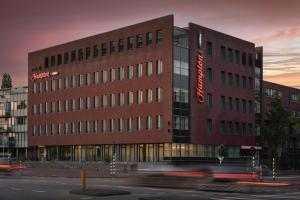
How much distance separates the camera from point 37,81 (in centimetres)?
10631

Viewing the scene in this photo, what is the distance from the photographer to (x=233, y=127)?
91.1 meters

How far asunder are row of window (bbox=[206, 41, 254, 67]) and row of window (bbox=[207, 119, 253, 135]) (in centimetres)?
941

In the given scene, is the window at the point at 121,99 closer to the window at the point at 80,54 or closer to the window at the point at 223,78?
the window at the point at 80,54

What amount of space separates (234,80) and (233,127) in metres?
7.19

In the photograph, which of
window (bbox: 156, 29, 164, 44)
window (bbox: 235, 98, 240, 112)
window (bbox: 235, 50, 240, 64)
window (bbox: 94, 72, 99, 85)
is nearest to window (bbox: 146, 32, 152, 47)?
window (bbox: 156, 29, 164, 44)

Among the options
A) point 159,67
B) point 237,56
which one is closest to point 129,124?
point 159,67

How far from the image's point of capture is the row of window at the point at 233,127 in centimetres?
8600

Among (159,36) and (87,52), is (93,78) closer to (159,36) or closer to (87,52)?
(87,52)

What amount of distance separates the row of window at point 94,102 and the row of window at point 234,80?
9.17 m

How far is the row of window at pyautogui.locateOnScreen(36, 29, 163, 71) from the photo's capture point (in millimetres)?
82938

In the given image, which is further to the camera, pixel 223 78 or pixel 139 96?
pixel 223 78

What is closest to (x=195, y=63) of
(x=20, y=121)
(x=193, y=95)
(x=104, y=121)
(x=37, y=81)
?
(x=193, y=95)

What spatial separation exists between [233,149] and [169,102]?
17577 mm

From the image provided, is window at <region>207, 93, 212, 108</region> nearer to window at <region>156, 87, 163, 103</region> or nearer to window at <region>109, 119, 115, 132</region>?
window at <region>156, 87, 163, 103</region>
